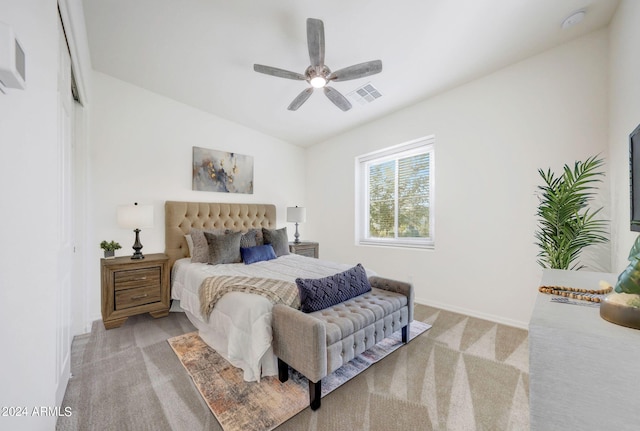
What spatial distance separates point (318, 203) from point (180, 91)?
2916 millimetres

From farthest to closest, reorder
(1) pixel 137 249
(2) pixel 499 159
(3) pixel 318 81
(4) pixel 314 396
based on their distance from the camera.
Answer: (1) pixel 137 249
(2) pixel 499 159
(3) pixel 318 81
(4) pixel 314 396

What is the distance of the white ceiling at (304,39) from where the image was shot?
6.72ft

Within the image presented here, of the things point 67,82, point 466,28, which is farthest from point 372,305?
point 67,82

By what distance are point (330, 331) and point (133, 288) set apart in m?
2.49

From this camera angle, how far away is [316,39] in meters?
1.94

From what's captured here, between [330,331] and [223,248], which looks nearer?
[330,331]

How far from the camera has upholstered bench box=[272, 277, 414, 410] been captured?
1562 mm

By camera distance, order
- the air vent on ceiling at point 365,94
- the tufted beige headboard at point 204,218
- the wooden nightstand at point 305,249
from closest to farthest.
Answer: the air vent on ceiling at point 365,94
the tufted beige headboard at point 204,218
the wooden nightstand at point 305,249

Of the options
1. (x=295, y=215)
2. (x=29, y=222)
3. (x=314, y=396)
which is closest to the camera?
(x=29, y=222)

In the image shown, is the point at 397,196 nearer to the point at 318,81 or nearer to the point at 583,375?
the point at 318,81

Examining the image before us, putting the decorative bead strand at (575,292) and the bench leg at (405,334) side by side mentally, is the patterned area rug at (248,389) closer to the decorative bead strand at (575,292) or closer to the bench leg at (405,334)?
the bench leg at (405,334)

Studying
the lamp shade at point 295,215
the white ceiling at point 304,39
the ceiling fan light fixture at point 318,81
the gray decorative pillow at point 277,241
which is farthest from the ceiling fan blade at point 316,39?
the lamp shade at point 295,215

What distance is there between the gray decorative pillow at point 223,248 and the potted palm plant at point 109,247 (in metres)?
0.98

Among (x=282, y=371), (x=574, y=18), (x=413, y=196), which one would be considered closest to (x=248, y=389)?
(x=282, y=371)
